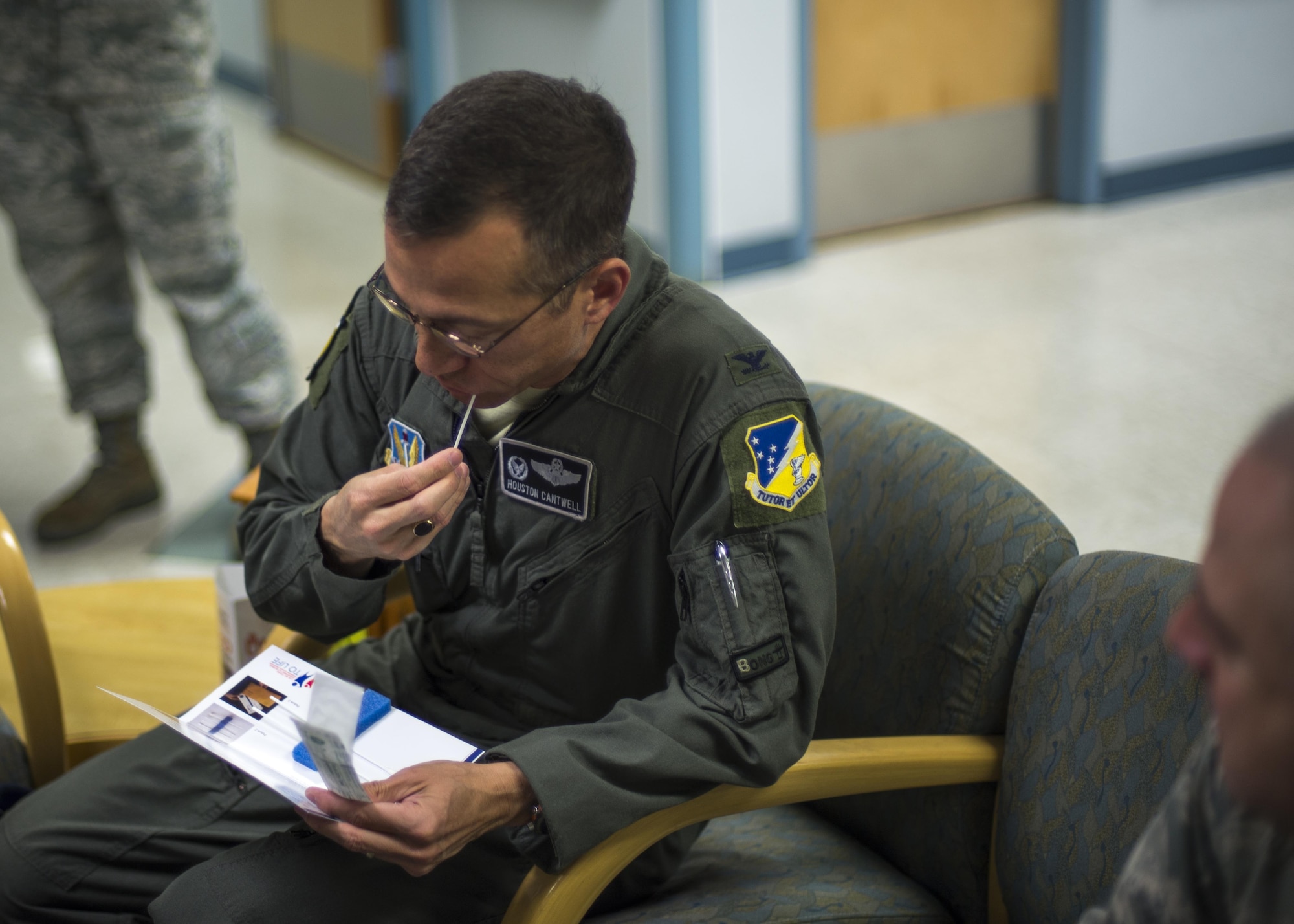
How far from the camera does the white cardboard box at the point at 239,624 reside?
1763 mm

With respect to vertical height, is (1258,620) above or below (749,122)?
above

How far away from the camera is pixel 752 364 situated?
1.26 metres

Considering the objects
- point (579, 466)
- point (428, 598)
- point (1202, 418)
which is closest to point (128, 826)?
Answer: point (428, 598)

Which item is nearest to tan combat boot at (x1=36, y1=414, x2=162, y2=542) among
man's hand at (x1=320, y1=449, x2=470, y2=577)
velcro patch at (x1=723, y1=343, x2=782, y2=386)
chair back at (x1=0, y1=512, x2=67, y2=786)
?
chair back at (x1=0, y1=512, x2=67, y2=786)

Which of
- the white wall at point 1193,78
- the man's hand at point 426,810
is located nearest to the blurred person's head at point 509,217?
the man's hand at point 426,810

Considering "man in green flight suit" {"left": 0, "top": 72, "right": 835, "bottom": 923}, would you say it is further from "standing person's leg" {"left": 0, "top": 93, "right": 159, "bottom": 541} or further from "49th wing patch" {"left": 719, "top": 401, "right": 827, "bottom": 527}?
"standing person's leg" {"left": 0, "top": 93, "right": 159, "bottom": 541}

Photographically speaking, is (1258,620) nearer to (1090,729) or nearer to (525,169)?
(1090,729)

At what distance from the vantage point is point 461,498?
127 cm

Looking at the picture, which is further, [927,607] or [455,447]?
[927,607]

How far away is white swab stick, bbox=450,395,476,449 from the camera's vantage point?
128 cm

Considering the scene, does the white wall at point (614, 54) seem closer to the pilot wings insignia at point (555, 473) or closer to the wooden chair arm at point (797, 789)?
the pilot wings insignia at point (555, 473)

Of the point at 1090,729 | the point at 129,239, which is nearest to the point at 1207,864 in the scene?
the point at 1090,729

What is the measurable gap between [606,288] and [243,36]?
21.2 feet

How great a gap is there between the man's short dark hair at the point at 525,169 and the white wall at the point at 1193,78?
420 centimetres
